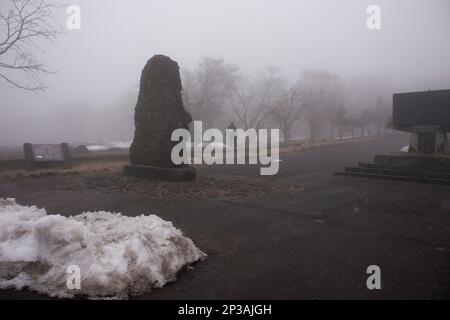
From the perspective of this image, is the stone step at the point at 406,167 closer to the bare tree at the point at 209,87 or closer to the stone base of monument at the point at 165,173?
the stone base of monument at the point at 165,173

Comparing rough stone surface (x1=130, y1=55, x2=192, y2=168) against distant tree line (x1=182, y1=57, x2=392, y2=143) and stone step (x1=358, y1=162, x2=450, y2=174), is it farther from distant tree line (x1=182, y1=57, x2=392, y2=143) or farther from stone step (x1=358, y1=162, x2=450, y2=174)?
distant tree line (x1=182, y1=57, x2=392, y2=143)

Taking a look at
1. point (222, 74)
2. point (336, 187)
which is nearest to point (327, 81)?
point (222, 74)

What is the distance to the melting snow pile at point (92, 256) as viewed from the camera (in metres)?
3.88

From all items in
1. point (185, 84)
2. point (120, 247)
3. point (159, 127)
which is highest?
point (185, 84)

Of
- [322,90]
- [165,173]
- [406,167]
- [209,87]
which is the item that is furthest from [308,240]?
[322,90]

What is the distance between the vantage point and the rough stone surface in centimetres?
1179

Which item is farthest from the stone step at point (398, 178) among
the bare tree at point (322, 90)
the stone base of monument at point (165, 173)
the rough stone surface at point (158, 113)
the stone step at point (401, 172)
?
the bare tree at point (322, 90)

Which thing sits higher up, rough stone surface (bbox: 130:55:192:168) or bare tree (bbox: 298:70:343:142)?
bare tree (bbox: 298:70:343:142)

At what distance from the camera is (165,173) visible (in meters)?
11.6

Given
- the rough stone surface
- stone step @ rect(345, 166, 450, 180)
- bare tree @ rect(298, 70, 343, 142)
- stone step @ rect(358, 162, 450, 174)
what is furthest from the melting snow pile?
bare tree @ rect(298, 70, 343, 142)

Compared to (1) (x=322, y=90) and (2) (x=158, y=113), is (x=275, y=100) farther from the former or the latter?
(2) (x=158, y=113)

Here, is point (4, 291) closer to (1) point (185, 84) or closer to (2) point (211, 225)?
(2) point (211, 225)

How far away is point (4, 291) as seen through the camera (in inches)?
154
